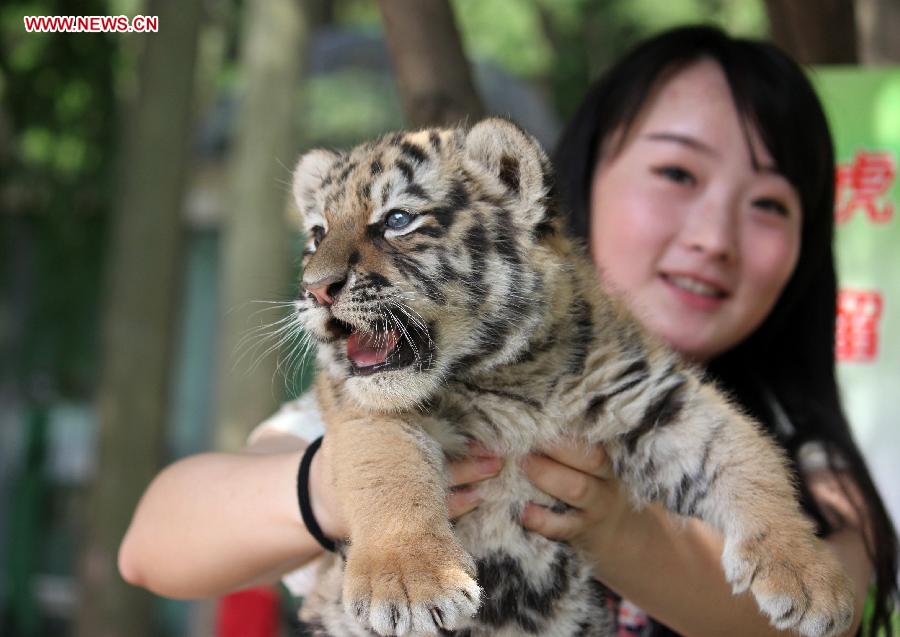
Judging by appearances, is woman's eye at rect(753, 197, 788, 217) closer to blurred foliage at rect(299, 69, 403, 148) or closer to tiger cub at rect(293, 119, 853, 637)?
tiger cub at rect(293, 119, 853, 637)

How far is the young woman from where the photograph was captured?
223 cm

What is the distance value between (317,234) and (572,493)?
33.2 inches

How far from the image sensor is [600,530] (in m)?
2.19

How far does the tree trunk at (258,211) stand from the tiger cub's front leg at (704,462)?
329cm

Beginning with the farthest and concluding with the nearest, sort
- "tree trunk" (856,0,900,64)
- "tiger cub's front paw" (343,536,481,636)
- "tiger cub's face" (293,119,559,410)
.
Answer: "tree trunk" (856,0,900,64), "tiger cub's face" (293,119,559,410), "tiger cub's front paw" (343,536,481,636)

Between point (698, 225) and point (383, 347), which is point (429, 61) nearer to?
point (698, 225)

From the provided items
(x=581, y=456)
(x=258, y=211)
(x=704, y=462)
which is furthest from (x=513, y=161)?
(x=258, y=211)

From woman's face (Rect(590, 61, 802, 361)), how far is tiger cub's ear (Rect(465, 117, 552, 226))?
53 centimetres

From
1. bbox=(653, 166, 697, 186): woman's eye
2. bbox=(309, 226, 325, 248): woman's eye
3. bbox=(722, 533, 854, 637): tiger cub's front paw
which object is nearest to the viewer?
bbox=(722, 533, 854, 637): tiger cub's front paw

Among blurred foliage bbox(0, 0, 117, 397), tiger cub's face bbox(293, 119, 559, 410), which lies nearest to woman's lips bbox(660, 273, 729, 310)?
tiger cub's face bbox(293, 119, 559, 410)

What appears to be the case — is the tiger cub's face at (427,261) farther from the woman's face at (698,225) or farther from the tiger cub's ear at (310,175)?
the woman's face at (698,225)

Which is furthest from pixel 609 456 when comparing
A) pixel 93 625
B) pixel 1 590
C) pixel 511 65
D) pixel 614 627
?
pixel 511 65

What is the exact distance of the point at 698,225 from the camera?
2740 millimetres

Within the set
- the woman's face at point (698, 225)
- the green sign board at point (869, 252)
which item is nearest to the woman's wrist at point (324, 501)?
the woman's face at point (698, 225)
